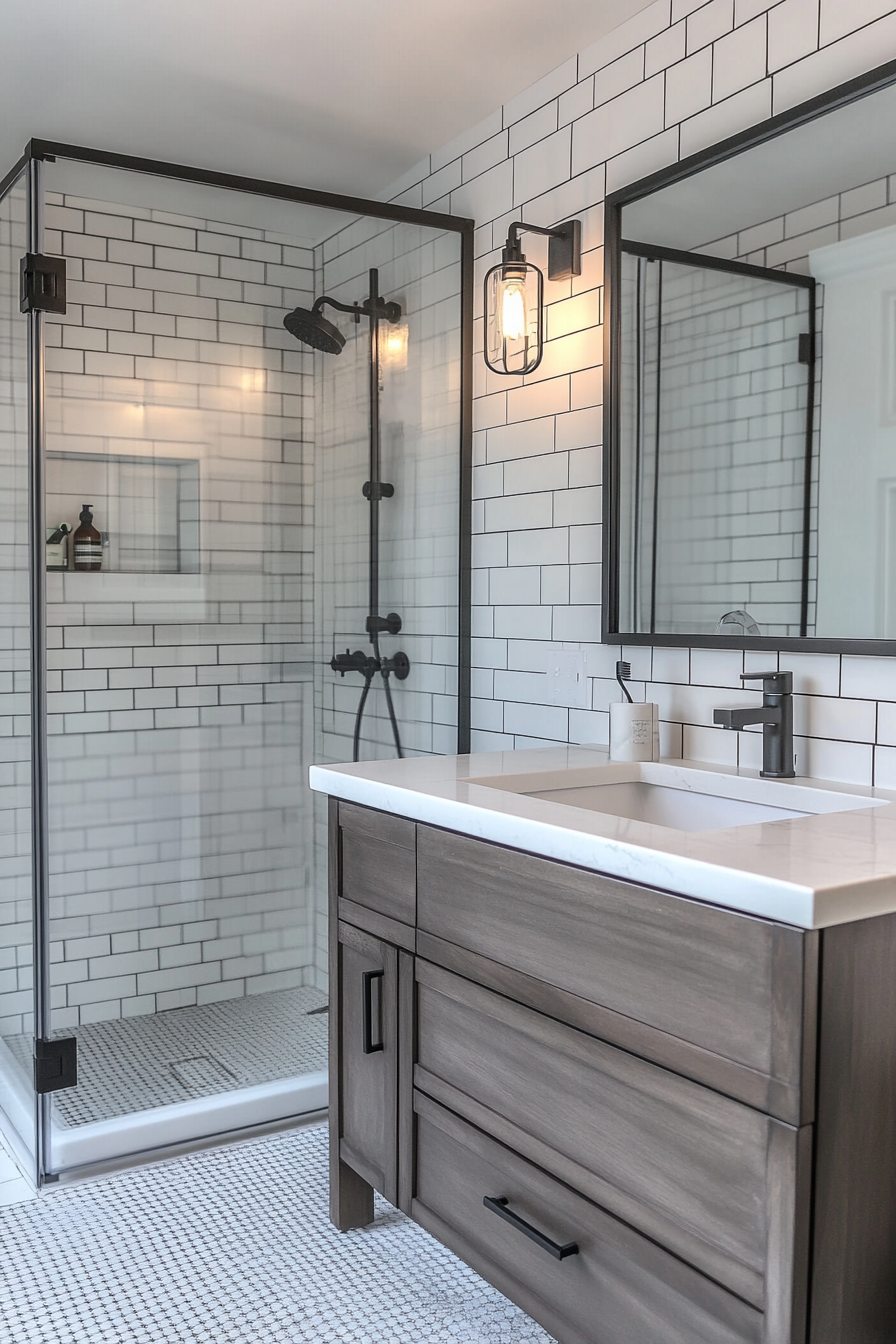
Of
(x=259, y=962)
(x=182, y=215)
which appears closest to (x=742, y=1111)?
(x=259, y=962)

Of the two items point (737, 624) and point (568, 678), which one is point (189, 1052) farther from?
point (737, 624)

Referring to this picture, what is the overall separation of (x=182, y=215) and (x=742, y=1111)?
2.18 meters

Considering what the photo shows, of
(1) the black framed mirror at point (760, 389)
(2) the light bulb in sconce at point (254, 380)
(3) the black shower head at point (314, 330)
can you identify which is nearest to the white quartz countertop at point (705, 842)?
(1) the black framed mirror at point (760, 389)

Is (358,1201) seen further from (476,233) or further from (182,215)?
(476,233)

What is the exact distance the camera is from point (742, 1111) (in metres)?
1.23

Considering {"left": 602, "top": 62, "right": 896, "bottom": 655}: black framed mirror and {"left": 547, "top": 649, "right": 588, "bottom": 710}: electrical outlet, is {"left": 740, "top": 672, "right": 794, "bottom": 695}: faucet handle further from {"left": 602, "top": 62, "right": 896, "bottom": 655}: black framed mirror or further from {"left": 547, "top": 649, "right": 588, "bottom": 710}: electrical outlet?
{"left": 547, "top": 649, "right": 588, "bottom": 710}: electrical outlet

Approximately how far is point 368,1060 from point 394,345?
1.73 metres

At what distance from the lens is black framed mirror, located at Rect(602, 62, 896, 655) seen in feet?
5.82

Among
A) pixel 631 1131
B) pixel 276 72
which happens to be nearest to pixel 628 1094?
pixel 631 1131

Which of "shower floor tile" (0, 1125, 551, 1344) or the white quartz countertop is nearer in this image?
the white quartz countertop

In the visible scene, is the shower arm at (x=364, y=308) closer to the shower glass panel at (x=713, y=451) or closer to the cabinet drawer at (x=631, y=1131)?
the shower glass panel at (x=713, y=451)

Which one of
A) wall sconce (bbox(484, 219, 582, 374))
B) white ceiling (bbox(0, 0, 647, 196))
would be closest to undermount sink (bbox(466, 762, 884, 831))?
wall sconce (bbox(484, 219, 582, 374))

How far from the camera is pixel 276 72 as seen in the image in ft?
8.43

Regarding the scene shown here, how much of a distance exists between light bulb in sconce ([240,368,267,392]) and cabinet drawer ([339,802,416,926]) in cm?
107
